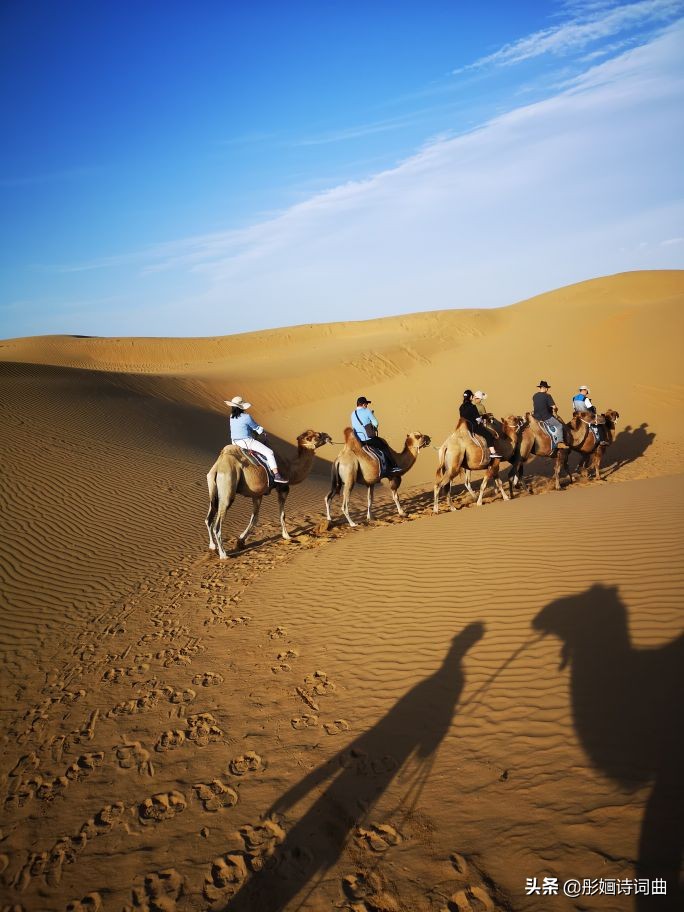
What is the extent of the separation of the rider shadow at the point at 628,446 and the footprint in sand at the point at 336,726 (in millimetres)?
15259

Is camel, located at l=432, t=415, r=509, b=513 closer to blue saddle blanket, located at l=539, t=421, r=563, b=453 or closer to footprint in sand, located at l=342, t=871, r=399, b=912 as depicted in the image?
blue saddle blanket, located at l=539, t=421, r=563, b=453

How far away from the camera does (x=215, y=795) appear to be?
466cm

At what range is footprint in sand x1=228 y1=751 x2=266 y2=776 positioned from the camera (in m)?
4.92

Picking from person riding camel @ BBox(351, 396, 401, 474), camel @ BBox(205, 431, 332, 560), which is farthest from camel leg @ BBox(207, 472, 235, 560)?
person riding camel @ BBox(351, 396, 401, 474)

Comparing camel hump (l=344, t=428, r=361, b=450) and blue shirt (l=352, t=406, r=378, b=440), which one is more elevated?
blue shirt (l=352, t=406, r=378, b=440)

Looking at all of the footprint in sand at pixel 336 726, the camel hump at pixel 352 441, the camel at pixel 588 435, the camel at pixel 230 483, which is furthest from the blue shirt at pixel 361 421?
the footprint in sand at pixel 336 726

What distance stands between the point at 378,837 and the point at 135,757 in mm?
2757

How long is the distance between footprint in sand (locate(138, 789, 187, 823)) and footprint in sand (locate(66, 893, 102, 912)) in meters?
0.67

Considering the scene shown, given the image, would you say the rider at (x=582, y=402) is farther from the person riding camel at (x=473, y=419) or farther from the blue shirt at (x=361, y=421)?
the blue shirt at (x=361, y=421)

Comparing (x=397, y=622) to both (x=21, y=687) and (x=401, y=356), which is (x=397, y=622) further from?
(x=401, y=356)

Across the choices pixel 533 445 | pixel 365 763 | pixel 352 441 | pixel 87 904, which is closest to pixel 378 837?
pixel 365 763

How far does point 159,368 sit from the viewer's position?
4816cm

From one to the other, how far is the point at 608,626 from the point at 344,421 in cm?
2216

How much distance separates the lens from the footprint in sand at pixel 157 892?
12.0 ft
